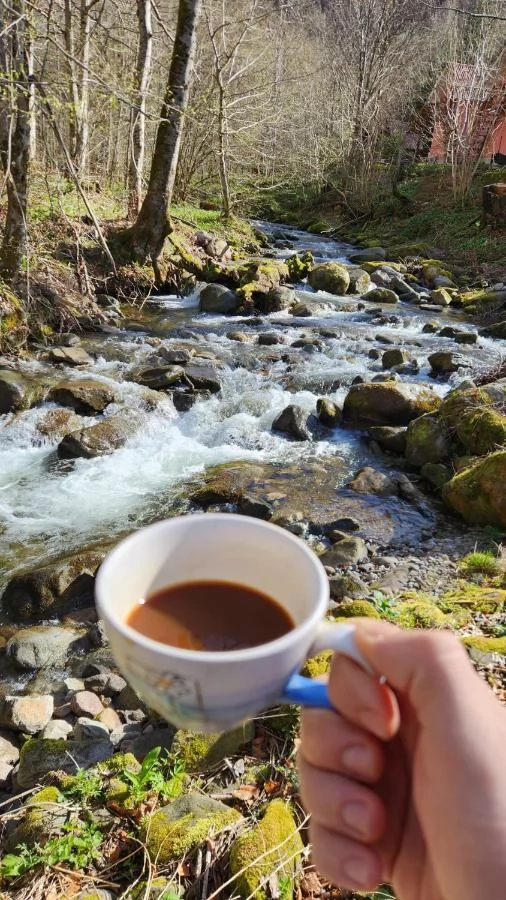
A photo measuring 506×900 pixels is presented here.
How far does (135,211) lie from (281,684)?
12455 millimetres

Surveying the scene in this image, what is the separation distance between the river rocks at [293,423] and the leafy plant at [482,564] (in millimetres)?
2965

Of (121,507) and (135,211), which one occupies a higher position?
(135,211)

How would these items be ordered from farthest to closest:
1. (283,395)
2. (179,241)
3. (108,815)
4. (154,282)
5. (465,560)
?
(179,241)
(154,282)
(283,395)
(465,560)
(108,815)

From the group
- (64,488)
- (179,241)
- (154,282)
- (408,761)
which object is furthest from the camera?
(179,241)

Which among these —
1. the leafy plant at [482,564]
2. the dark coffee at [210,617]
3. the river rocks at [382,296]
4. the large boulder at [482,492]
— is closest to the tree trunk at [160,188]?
the river rocks at [382,296]

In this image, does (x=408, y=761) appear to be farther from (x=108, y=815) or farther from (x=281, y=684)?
(x=108, y=815)

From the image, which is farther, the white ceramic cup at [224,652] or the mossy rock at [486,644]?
the mossy rock at [486,644]

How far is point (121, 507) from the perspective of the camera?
17.7ft

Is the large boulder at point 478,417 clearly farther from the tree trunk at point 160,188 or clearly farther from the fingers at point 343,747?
the tree trunk at point 160,188

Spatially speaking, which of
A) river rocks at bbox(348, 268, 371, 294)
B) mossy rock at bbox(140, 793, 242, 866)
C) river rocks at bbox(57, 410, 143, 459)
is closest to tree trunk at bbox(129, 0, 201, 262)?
river rocks at bbox(348, 268, 371, 294)

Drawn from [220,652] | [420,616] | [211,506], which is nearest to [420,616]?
[420,616]

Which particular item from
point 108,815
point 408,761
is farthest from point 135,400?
point 408,761

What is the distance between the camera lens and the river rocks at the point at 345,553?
4.51 m

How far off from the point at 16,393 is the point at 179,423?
1.92 metres
